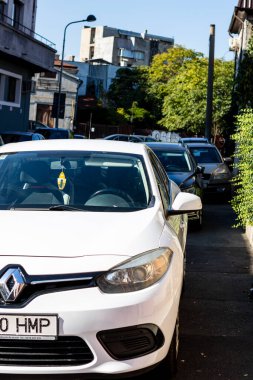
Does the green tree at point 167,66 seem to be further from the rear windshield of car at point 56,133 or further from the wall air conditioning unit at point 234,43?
the rear windshield of car at point 56,133

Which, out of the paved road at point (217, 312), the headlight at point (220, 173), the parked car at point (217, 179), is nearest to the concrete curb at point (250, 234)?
the paved road at point (217, 312)

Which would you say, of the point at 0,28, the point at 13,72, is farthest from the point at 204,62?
the point at 0,28

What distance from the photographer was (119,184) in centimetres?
516

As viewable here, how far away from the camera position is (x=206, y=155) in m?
19.9

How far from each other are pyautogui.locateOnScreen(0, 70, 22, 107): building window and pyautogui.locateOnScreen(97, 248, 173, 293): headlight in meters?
26.6

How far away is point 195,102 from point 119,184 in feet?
170

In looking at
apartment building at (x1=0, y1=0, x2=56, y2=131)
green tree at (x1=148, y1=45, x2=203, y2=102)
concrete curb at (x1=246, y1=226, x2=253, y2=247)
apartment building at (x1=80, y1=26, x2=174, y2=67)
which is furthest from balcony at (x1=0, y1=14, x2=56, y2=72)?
apartment building at (x1=80, y1=26, x2=174, y2=67)

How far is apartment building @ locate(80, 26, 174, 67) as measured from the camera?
10506 centimetres

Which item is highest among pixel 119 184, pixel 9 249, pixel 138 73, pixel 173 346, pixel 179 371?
pixel 138 73

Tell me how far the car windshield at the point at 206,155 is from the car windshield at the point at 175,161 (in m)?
5.16

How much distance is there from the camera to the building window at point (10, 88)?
3014 centimetres

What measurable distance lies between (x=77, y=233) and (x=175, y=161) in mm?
9954

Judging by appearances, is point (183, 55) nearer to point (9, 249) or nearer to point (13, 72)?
point (13, 72)

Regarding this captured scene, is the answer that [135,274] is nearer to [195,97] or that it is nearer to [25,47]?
[25,47]
